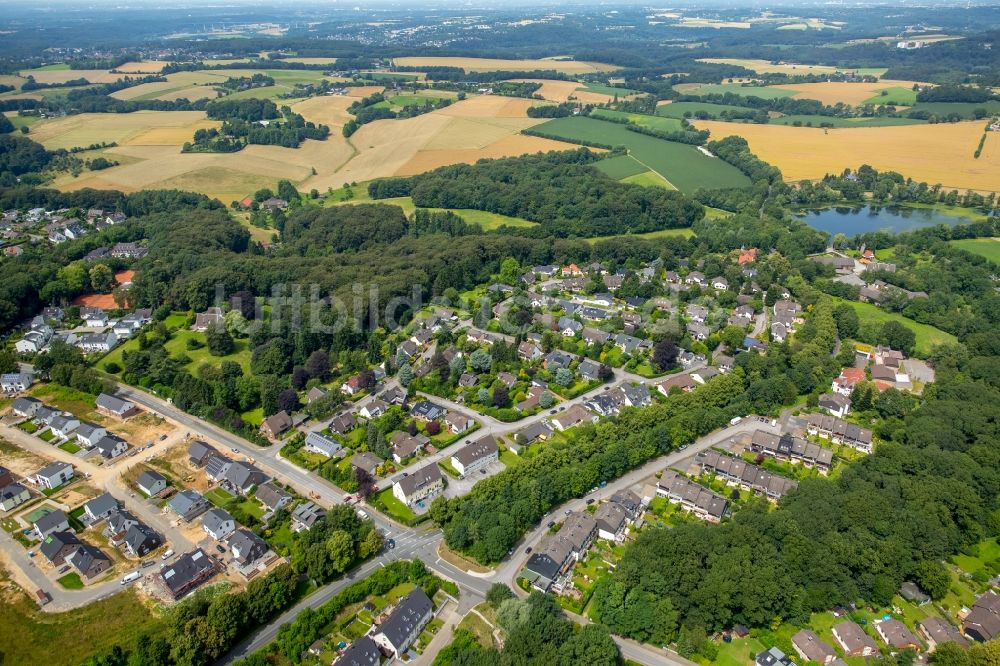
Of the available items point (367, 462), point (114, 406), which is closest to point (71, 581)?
point (367, 462)

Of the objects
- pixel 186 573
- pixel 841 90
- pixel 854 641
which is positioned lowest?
pixel 186 573

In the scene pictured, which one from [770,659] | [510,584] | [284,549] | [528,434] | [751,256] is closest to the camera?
[770,659]

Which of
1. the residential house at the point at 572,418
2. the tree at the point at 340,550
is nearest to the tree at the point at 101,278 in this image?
the tree at the point at 340,550

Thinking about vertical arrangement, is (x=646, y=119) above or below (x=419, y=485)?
above


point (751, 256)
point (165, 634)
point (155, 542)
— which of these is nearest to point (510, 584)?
point (165, 634)

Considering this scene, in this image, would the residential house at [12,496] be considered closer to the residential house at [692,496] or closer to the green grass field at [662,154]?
the residential house at [692,496]

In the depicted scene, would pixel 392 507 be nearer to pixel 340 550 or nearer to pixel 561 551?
pixel 340 550

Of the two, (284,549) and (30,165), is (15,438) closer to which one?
(284,549)

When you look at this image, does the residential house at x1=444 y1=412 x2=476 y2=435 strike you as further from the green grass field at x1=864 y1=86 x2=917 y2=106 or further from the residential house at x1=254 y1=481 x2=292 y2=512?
the green grass field at x1=864 y1=86 x2=917 y2=106
